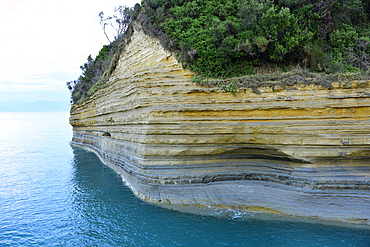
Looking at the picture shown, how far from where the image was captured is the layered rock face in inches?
378

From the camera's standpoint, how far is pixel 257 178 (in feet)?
36.4

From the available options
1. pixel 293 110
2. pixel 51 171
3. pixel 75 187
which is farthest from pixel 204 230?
pixel 51 171

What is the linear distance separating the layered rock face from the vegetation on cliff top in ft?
4.58

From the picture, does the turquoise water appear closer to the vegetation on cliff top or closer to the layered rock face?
the layered rock face

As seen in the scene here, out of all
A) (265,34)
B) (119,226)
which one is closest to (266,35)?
(265,34)

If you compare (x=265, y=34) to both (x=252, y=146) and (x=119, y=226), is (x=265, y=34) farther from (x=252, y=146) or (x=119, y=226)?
(x=119, y=226)

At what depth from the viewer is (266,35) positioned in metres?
12.2

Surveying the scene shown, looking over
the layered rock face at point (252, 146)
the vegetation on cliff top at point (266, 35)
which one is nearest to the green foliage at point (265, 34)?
the vegetation on cliff top at point (266, 35)

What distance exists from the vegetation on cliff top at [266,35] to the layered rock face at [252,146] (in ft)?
4.58

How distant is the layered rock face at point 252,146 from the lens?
9609mm

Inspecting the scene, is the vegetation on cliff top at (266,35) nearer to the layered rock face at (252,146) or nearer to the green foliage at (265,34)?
the green foliage at (265,34)

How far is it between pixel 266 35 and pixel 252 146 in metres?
5.44

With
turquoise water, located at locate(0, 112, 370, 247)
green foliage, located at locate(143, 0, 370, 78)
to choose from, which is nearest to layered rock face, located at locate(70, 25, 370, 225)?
turquoise water, located at locate(0, 112, 370, 247)

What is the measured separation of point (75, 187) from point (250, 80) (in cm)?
1133
